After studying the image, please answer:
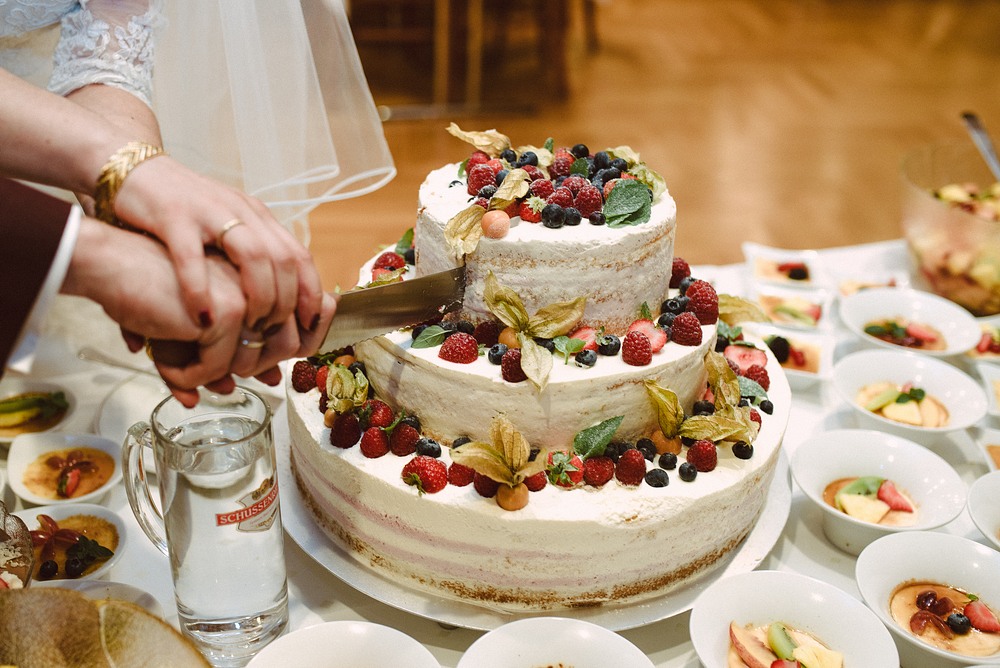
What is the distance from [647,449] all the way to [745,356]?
436mm

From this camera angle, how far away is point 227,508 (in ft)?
4.42

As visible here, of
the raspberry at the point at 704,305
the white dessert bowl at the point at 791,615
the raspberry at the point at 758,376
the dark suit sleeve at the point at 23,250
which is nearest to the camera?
the dark suit sleeve at the point at 23,250

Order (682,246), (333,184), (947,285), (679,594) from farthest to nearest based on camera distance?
(682,246)
(947,285)
(333,184)
(679,594)

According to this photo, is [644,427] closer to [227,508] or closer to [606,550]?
[606,550]

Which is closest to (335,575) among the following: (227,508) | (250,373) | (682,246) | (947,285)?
(227,508)

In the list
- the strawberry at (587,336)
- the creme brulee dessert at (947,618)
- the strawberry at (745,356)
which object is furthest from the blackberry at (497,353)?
the creme brulee dessert at (947,618)

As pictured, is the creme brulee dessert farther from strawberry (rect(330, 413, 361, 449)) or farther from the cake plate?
strawberry (rect(330, 413, 361, 449))

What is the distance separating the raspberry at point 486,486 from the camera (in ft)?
5.04

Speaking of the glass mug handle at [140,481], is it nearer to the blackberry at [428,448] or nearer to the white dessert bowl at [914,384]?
the blackberry at [428,448]

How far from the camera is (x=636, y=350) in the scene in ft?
5.25

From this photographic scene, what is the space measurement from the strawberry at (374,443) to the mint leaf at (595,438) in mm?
335

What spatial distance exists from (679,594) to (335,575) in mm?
616

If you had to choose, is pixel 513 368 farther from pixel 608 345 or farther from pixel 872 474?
pixel 872 474

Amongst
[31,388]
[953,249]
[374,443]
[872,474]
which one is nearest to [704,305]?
[872,474]
